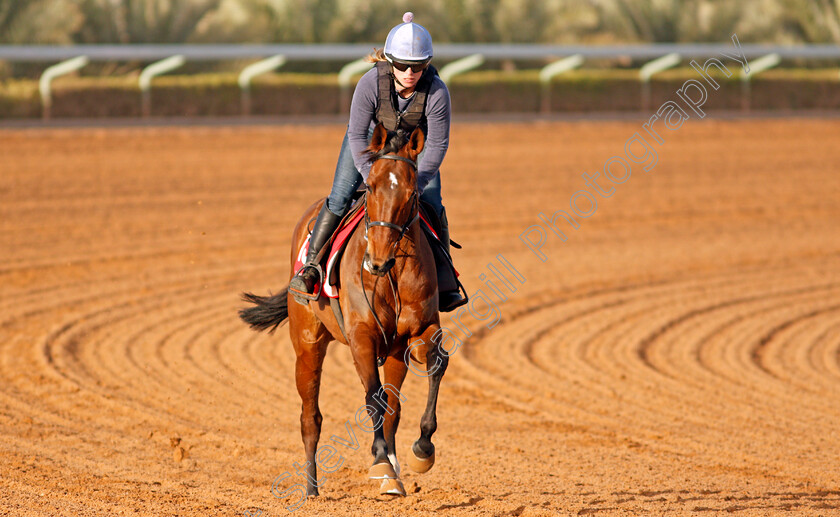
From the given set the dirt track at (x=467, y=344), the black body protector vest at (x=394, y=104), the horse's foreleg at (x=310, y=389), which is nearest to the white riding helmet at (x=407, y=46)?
the black body protector vest at (x=394, y=104)

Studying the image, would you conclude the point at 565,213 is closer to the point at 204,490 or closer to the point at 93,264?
the point at 93,264

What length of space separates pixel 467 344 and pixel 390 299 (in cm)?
462

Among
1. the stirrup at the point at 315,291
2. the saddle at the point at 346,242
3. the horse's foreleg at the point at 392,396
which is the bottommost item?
the horse's foreleg at the point at 392,396

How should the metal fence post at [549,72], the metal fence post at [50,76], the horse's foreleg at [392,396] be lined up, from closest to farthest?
the horse's foreleg at [392,396]
the metal fence post at [50,76]
the metal fence post at [549,72]

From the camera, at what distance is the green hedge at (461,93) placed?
20.8 m

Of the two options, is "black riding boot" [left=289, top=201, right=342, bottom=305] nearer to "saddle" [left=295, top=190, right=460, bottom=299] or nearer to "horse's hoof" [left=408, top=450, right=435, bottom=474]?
"saddle" [left=295, top=190, right=460, bottom=299]

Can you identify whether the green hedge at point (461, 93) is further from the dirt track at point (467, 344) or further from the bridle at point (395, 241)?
the bridle at point (395, 241)

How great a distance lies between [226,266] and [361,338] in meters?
7.68

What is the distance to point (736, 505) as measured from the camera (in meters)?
5.72

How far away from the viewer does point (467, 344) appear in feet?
32.7

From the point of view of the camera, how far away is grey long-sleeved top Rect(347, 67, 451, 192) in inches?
215

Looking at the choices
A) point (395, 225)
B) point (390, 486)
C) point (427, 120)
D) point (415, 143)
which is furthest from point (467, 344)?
point (395, 225)

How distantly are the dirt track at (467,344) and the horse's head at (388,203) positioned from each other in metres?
1.54

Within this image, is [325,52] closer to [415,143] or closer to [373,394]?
[415,143]
